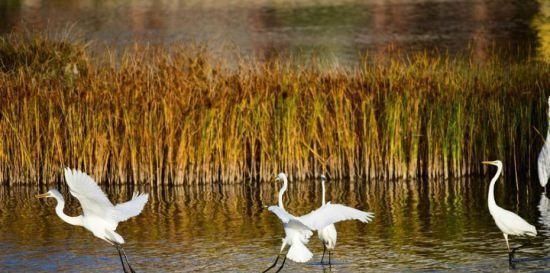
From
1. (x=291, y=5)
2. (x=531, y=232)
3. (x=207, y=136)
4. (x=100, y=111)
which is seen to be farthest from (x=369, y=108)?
(x=291, y=5)

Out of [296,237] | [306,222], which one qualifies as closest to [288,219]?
[306,222]

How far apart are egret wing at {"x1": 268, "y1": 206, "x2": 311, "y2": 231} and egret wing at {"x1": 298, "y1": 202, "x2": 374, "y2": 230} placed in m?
0.05

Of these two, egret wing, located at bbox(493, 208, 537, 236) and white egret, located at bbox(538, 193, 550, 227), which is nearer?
egret wing, located at bbox(493, 208, 537, 236)

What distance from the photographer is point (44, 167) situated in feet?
49.2

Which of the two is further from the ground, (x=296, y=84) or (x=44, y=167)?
(x=296, y=84)

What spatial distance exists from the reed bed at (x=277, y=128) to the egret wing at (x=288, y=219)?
→ 17.8ft

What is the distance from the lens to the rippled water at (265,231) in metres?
10.3

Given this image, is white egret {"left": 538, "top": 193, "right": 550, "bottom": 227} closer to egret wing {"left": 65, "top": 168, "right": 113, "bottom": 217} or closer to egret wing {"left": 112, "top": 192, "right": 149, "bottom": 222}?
egret wing {"left": 112, "top": 192, "right": 149, "bottom": 222}

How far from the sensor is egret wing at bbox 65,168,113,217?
9.10m

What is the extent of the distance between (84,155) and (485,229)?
5.46 meters

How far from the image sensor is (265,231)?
467 inches

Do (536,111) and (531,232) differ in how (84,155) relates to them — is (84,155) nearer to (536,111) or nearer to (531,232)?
(536,111)

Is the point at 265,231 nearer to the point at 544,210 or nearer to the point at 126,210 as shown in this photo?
the point at 126,210

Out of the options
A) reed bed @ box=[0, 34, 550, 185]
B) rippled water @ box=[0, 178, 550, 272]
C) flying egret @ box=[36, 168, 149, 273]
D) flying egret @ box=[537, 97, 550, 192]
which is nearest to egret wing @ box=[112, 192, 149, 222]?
flying egret @ box=[36, 168, 149, 273]
